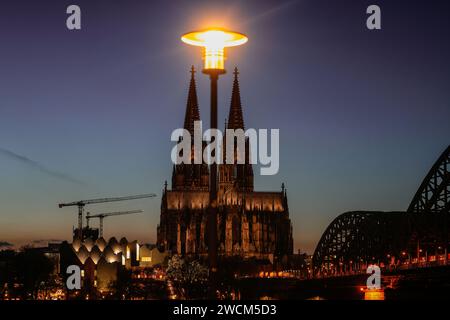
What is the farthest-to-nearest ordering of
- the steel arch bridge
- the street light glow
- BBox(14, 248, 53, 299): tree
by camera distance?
BBox(14, 248, 53, 299): tree
the steel arch bridge
the street light glow

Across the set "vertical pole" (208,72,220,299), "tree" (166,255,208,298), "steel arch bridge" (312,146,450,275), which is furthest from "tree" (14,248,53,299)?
"vertical pole" (208,72,220,299)

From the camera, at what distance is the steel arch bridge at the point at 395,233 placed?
11238 centimetres

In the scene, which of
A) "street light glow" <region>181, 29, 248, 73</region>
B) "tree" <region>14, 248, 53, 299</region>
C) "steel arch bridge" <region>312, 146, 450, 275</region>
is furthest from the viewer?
"tree" <region>14, 248, 53, 299</region>

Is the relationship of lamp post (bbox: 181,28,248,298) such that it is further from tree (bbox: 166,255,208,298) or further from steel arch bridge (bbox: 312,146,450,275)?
tree (bbox: 166,255,208,298)

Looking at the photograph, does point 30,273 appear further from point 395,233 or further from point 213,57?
point 213,57

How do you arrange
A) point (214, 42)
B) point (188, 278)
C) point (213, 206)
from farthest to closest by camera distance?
point (188, 278)
point (213, 206)
point (214, 42)

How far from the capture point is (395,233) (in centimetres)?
13575

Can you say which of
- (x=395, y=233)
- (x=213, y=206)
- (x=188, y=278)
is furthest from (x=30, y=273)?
(x=213, y=206)

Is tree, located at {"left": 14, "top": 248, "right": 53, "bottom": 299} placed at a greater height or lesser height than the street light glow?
lesser

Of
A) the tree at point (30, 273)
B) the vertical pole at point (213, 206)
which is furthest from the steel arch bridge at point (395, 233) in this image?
the vertical pole at point (213, 206)

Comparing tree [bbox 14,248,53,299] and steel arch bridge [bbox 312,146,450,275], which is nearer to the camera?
steel arch bridge [bbox 312,146,450,275]

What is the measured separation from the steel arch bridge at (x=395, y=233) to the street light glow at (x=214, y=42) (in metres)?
79.4

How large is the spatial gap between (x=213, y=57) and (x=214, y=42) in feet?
0.94

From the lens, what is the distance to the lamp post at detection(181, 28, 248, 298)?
17672mm
